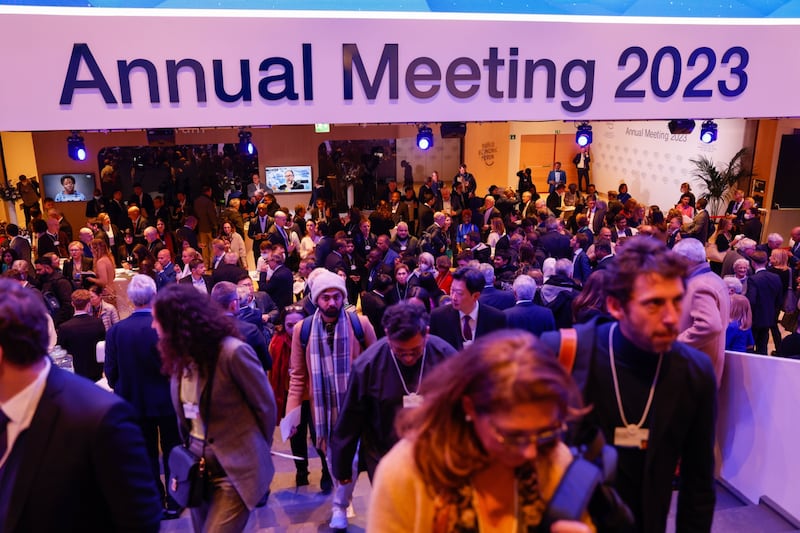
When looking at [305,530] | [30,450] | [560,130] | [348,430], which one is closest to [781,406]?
[348,430]

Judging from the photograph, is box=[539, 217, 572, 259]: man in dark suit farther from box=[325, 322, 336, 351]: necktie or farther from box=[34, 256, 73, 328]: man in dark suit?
box=[34, 256, 73, 328]: man in dark suit

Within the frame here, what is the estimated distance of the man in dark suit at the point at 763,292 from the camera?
682 cm

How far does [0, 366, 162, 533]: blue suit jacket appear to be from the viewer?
1834mm

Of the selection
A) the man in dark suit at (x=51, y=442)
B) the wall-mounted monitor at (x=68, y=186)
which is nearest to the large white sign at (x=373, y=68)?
the man in dark suit at (x=51, y=442)

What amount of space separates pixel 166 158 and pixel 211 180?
132cm

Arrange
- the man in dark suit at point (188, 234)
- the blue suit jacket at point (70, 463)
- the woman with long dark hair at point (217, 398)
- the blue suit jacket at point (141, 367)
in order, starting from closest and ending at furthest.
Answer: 1. the blue suit jacket at point (70, 463)
2. the woman with long dark hair at point (217, 398)
3. the blue suit jacket at point (141, 367)
4. the man in dark suit at point (188, 234)

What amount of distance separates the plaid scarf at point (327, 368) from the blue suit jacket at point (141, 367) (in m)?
0.91

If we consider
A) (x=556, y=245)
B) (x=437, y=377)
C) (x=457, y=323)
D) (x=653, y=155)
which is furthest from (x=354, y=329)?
(x=653, y=155)

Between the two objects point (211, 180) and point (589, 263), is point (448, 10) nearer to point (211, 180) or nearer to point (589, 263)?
point (589, 263)

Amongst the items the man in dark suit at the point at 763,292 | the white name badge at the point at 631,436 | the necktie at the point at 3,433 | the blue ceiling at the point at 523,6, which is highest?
the blue ceiling at the point at 523,6

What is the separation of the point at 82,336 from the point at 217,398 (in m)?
2.91

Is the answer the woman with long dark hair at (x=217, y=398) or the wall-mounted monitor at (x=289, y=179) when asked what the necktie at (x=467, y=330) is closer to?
the woman with long dark hair at (x=217, y=398)

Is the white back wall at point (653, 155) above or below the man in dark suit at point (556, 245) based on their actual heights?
above

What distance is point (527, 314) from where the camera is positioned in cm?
492
